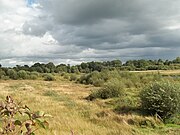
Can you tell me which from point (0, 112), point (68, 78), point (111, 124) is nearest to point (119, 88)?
point (111, 124)

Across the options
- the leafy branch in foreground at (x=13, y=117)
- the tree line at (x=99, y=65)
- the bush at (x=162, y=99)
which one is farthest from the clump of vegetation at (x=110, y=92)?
the tree line at (x=99, y=65)

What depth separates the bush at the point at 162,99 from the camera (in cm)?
1656

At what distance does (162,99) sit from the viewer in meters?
17.0

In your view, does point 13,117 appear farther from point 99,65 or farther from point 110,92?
point 99,65

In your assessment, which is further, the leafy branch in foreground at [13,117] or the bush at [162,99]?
the bush at [162,99]

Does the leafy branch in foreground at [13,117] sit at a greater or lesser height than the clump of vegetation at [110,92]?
greater

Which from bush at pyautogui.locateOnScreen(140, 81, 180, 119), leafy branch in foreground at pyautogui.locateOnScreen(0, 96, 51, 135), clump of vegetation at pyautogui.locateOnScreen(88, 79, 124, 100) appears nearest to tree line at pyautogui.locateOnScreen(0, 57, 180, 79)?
clump of vegetation at pyautogui.locateOnScreen(88, 79, 124, 100)

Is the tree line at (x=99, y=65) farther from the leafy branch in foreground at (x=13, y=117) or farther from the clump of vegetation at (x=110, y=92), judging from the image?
the leafy branch in foreground at (x=13, y=117)

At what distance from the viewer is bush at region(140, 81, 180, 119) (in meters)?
16.6

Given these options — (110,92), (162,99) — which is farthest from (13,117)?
(110,92)

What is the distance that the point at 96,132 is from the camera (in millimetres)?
9984

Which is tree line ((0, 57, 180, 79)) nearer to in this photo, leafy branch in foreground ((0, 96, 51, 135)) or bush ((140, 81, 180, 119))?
bush ((140, 81, 180, 119))

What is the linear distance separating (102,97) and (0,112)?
2764 cm

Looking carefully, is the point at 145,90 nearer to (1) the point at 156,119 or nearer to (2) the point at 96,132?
(1) the point at 156,119
